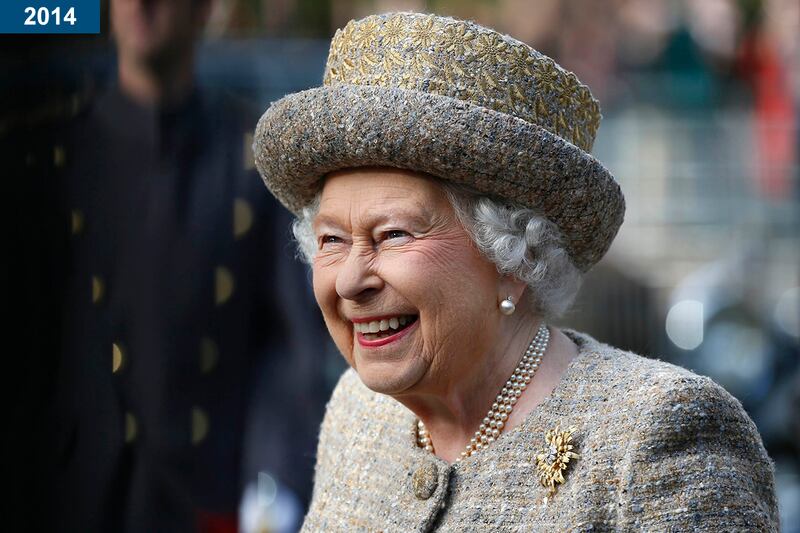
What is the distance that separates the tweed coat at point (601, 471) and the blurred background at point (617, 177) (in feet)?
2.50

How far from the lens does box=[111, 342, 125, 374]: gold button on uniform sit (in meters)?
A: 3.50

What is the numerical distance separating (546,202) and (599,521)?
66 cm

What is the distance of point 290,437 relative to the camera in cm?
506

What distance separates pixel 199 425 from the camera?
4441 millimetres

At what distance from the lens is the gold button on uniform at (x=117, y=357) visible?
3.50m

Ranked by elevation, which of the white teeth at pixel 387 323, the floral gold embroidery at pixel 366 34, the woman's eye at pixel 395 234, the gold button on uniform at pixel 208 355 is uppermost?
the floral gold embroidery at pixel 366 34

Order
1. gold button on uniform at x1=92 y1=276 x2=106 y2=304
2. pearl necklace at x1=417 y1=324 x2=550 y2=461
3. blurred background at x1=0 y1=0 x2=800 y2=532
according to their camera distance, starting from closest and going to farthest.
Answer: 1. pearl necklace at x1=417 y1=324 x2=550 y2=461
2. blurred background at x1=0 y1=0 x2=800 y2=532
3. gold button on uniform at x1=92 y1=276 x2=106 y2=304

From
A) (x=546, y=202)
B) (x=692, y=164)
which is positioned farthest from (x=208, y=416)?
(x=692, y=164)

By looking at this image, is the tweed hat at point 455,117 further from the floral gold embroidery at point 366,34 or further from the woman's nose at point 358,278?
the woman's nose at point 358,278

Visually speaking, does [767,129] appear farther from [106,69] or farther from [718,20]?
[106,69]

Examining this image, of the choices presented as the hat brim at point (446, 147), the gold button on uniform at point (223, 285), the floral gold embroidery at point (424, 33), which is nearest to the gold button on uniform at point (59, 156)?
the hat brim at point (446, 147)

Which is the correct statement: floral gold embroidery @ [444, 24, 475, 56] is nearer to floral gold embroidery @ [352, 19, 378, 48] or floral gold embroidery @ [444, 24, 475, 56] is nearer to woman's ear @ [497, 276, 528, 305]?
floral gold embroidery @ [352, 19, 378, 48]

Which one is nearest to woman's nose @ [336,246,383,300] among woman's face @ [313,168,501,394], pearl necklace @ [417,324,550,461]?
woman's face @ [313,168,501,394]

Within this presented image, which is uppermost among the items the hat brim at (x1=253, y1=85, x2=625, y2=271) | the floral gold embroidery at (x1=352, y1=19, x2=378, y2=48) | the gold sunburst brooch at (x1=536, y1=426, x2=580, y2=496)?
the floral gold embroidery at (x1=352, y1=19, x2=378, y2=48)
